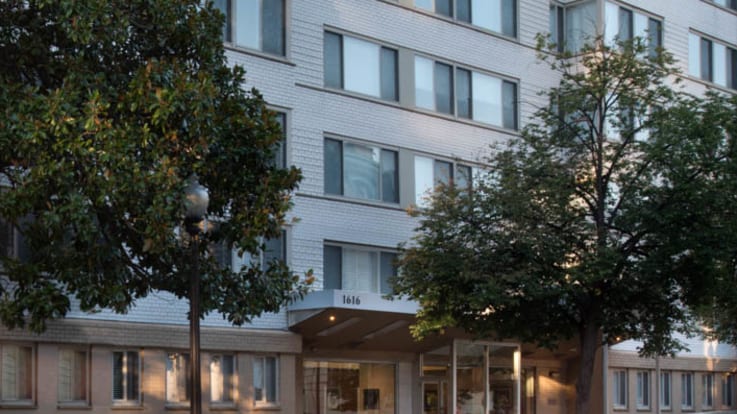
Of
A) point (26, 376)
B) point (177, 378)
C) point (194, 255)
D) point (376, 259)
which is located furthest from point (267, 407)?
point (194, 255)

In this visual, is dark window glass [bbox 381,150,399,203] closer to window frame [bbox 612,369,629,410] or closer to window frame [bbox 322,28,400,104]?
window frame [bbox 322,28,400,104]

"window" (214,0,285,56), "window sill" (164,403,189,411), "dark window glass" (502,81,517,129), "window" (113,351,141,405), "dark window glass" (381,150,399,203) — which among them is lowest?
"window sill" (164,403,189,411)

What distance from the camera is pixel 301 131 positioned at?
2947 cm

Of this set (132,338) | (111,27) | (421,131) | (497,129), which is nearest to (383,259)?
(421,131)

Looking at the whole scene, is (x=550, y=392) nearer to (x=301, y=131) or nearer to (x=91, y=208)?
(x=301, y=131)

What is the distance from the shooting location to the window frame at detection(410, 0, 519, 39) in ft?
110

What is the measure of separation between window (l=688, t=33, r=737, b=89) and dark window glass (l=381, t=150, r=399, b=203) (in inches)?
555

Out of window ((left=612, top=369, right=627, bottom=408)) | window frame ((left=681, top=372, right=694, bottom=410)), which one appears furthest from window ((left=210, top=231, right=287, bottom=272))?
window frame ((left=681, top=372, right=694, bottom=410))

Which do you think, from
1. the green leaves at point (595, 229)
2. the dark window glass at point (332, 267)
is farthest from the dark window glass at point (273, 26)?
the green leaves at point (595, 229)

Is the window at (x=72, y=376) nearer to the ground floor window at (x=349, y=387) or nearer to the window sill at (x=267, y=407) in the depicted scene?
the window sill at (x=267, y=407)

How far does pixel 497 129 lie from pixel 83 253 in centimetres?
1974

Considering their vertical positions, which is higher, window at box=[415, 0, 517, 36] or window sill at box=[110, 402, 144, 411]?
window at box=[415, 0, 517, 36]

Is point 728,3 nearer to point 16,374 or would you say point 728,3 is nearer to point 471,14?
point 471,14

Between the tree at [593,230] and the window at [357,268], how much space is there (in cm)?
358
